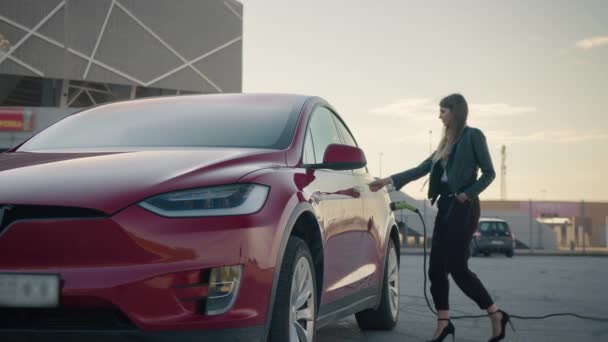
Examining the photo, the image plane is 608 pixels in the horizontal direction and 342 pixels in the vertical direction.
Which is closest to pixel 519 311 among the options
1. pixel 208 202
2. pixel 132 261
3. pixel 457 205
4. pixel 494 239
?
pixel 457 205

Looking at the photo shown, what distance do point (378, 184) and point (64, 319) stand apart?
11.6 feet

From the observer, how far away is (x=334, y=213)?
16.4 ft

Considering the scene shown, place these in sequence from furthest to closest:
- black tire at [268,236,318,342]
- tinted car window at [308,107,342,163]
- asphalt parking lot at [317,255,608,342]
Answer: asphalt parking lot at [317,255,608,342], tinted car window at [308,107,342,163], black tire at [268,236,318,342]

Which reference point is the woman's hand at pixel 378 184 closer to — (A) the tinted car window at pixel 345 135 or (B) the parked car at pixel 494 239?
(A) the tinted car window at pixel 345 135

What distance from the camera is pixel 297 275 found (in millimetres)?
4242

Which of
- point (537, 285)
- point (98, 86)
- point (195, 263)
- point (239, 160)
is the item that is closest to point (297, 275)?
point (239, 160)

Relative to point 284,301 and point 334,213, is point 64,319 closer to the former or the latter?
point 284,301

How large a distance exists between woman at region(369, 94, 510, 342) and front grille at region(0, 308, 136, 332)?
3.24 m

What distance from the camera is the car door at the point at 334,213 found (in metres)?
4.80

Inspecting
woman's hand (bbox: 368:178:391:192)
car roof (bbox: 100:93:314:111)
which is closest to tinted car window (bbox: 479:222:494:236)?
woman's hand (bbox: 368:178:391:192)

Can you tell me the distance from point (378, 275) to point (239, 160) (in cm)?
268

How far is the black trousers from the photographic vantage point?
6.12 m

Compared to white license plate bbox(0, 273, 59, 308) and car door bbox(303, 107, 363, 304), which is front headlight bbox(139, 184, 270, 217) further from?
car door bbox(303, 107, 363, 304)

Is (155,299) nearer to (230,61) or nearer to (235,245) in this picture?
(235,245)
